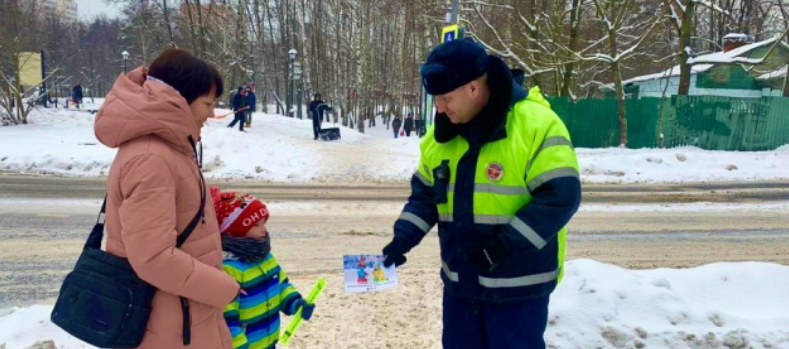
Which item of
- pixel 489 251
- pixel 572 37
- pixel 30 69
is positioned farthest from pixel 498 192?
pixel 30 69

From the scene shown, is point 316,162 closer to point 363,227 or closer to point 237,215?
point 363,227

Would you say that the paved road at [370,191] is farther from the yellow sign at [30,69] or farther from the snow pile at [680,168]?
the yellow sign at [30,69]

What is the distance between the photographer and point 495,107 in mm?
2270

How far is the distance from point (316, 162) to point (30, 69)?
13.5 metres

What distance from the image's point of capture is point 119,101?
1.94 metres

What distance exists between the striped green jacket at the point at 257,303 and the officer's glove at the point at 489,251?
98cm

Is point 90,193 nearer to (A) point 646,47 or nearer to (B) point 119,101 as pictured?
(B) point 119,101

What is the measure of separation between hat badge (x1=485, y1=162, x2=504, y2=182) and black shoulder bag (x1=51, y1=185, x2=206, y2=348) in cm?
130

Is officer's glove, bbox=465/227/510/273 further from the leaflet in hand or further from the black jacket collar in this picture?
the leaflet in hand

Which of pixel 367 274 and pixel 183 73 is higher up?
pixel 183 73

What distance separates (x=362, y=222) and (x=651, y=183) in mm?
7927

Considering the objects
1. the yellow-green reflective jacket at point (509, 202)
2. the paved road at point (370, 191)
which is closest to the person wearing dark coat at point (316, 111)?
the paved road at point (370, 191)

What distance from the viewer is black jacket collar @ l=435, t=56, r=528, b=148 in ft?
7.41

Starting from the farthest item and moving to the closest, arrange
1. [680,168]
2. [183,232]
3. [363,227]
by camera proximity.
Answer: [680,168]
[363,227]
[183,232]
